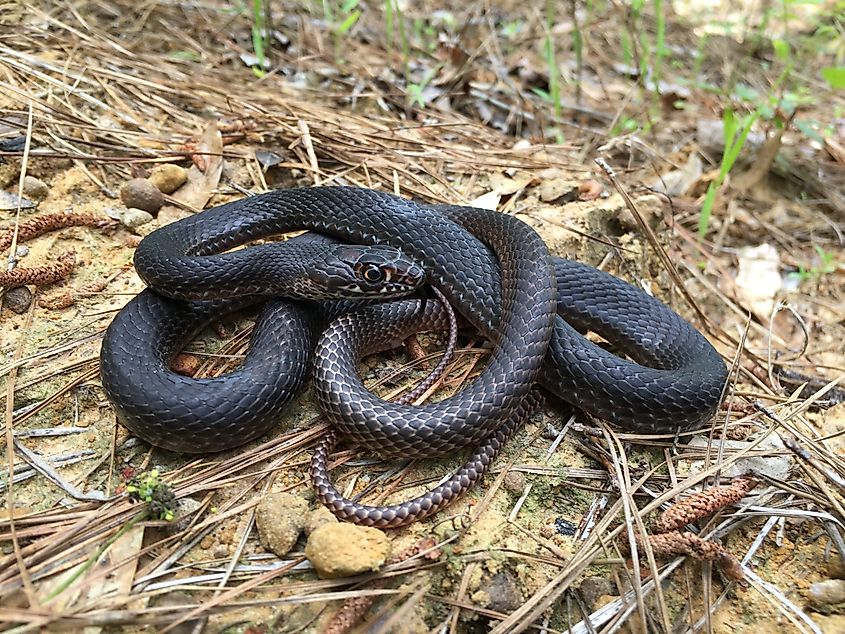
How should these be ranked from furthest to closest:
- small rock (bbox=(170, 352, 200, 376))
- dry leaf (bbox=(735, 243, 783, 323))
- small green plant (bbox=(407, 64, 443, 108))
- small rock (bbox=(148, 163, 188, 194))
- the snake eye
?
small green plant (bbox=(407, 64, 443, 108)) < dry leaf (bbox=(735, 243, 783, 323)) < small rock (bbox=(148, 163, 188, 194)) < the snake eye < small rock (bbox=(170, 352, 200, 376))

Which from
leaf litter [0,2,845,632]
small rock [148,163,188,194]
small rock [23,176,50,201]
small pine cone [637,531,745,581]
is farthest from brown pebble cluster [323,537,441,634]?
small rock [23,176,50,201]

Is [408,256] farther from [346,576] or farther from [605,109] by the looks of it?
[605,109]

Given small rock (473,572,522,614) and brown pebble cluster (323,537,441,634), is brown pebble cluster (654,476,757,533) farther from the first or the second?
brown pebble cluster (323,537,441,634)

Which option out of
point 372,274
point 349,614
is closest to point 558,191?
point 372,274

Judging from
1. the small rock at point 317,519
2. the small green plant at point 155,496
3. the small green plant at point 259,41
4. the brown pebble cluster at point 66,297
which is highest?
the small green plant at point 259,41

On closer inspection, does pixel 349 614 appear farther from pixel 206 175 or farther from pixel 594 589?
pixel 206 175

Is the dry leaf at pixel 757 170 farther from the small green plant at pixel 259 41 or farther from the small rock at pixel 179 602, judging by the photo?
the small rock at pixel 179 602

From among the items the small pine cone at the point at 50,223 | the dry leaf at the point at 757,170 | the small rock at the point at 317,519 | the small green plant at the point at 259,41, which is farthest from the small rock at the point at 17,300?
the dry leaf at the point at 757,170
